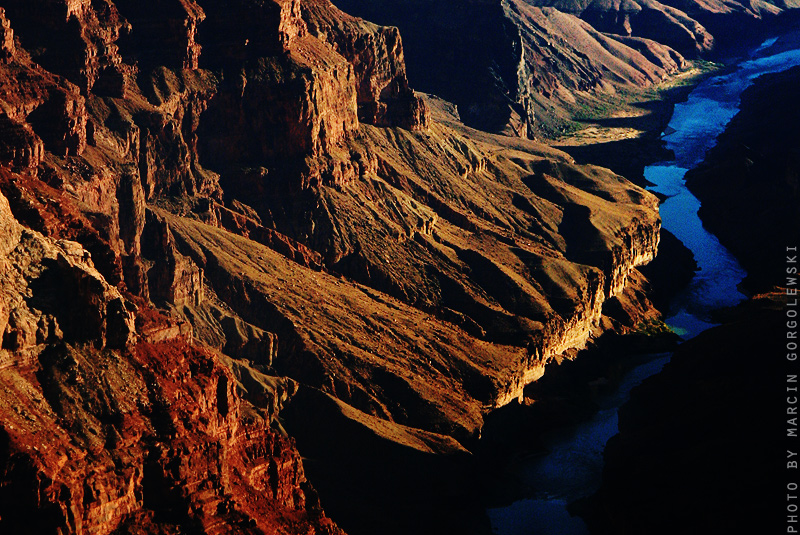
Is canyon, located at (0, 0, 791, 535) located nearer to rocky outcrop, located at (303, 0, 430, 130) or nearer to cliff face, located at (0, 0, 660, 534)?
cliff face, located at (0, 0, 660, 534)

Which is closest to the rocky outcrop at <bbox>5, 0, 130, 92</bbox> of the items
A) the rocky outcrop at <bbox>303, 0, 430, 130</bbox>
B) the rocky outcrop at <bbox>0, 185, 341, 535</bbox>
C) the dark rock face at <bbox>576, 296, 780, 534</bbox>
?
the rocky outcrop at <bbox>303, 0, 430, 130</bbox>

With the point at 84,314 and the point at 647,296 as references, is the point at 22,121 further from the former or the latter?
the point at 647,296

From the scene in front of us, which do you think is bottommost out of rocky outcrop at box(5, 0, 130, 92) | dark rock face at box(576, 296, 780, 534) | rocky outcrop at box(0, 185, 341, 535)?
dark rock face at box(576, 296, 780, 534)

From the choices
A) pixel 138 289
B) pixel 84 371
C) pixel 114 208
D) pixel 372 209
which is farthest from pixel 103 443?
pixel 372 209

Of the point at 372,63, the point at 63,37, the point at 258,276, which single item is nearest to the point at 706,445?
the point at 258,276

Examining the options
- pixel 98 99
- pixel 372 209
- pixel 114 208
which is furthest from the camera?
pixel 372 209

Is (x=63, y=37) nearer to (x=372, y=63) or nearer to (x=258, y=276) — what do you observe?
(x=258, y=276)
